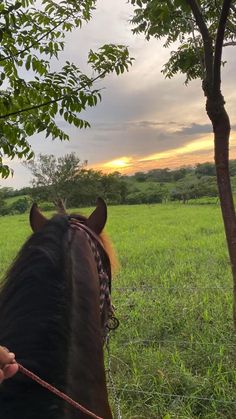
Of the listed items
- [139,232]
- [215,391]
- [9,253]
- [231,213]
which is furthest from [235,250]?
[139,232]

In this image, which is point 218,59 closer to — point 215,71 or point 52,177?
point 215,71

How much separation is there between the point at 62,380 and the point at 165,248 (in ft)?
33.1

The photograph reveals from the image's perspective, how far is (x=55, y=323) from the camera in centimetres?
133

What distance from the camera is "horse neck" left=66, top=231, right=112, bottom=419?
51.6 inches

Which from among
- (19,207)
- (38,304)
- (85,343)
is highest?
(38,304)

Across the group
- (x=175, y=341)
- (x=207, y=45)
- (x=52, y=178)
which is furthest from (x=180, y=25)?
(x=52, y=178)

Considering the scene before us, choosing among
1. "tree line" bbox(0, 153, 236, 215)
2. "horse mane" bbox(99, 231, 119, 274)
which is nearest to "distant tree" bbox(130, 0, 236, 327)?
"horse mane" bbox(99, 231, 119, 274)

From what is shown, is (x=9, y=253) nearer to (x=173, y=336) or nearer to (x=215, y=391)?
(x=173, y=336)

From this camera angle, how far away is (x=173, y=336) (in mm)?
4621

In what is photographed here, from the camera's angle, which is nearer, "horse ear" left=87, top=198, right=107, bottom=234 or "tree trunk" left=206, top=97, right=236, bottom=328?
"horse ear" left=87, top=198, right=107, bottom=234

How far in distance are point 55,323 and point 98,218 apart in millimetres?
654

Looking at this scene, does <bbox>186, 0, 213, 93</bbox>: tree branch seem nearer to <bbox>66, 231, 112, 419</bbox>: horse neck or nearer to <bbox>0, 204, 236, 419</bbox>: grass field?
<bbox>66, 231, 112, 419</bbox>: horse neck

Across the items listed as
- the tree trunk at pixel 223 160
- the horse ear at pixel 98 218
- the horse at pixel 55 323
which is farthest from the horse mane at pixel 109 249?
the tree trunk at pixel 223 160

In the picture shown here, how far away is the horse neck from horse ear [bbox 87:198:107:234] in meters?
0.22
